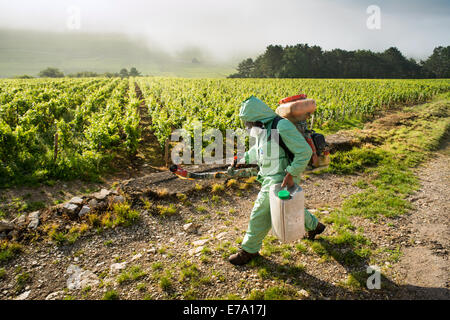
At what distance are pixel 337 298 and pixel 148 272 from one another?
8.71ft

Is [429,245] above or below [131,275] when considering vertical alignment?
above

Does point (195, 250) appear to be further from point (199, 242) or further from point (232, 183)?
point (232, 183)

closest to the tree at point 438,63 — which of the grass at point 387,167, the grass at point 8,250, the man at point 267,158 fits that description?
the grass at point 387,167

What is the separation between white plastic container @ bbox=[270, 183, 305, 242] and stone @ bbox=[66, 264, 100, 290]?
2.73 meters

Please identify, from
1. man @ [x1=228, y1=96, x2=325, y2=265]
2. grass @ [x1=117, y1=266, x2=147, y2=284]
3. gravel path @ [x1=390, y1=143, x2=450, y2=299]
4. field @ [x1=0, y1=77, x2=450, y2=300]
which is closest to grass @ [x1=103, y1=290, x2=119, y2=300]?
field @ [x1=0, y1=77, x2=450, y2=300]

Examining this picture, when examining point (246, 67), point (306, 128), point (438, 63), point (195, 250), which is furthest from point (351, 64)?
point (195, 250)

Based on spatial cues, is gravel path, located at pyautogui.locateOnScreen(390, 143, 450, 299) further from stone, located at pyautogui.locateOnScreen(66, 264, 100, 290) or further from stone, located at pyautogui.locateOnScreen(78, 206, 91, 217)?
Result: stone, located at pyautogui.locateOnScreen(78, 206, 91, 217)

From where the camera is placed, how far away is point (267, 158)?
341cm

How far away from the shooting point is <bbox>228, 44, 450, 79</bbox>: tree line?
7000 centimetres

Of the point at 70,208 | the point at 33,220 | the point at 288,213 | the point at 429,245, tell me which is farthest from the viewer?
the point at 70,208

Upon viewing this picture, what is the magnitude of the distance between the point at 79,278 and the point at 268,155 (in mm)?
3294

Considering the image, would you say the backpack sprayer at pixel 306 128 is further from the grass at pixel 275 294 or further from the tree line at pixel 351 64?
the tree line at pixel 351 64

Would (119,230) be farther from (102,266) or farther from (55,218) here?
(55,218)
